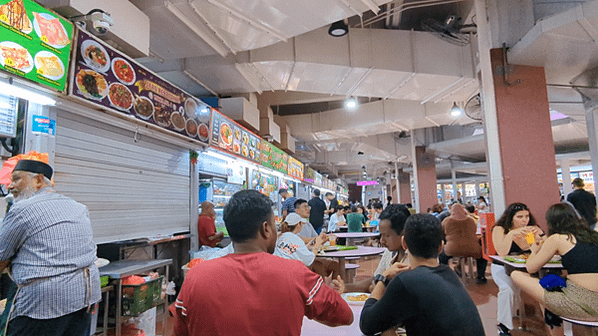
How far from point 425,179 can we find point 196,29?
10704 millimetres

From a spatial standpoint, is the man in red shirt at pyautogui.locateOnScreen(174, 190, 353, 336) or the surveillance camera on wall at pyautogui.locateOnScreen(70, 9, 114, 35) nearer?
the man in red shirt at pyautogui.locateOnScreen(174, 190, 353, 336)

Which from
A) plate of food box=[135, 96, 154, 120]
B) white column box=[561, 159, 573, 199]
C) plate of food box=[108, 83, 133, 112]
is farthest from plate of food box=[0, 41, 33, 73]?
white column box=[561, 159, 573, 199]

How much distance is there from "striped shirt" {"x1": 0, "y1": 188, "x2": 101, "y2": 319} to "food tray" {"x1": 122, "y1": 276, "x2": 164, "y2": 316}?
1025mm

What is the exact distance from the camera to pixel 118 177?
3867 millimetres

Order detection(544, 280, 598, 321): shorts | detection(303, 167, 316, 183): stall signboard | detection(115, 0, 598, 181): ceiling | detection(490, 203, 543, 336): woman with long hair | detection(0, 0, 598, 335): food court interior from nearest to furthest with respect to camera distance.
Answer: detection(544, 280, 598, 321): shorts
detection(0, 0, 598, 335): food court interior
detection(490, 203, 543, 336): woman with long hair
detection(115, 0, 598, 181): ceiling
detection(303, 167, 316, 183): stall signboard

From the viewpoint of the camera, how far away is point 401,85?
6.43 meters

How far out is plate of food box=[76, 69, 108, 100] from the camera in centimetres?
310

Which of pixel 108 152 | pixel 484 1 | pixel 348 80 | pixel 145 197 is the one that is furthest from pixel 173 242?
pixel 484 1

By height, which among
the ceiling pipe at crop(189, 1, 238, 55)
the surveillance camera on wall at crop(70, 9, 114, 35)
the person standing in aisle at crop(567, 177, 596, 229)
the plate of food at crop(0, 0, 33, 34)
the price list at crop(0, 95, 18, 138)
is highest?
the ceiling pipe at crop(189, 1, 238, 55)

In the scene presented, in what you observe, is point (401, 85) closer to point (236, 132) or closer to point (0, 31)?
point (236, 132)

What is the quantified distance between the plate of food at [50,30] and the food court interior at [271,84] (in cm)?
20

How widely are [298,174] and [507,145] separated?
7366 millimetres

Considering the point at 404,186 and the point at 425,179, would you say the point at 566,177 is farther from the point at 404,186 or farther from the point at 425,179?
the point at 404,186

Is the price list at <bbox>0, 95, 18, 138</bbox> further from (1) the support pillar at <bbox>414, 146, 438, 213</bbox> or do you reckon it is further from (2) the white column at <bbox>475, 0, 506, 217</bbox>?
(1) the support pillar at <bbox>414, 146, 438, 213</bbox>
